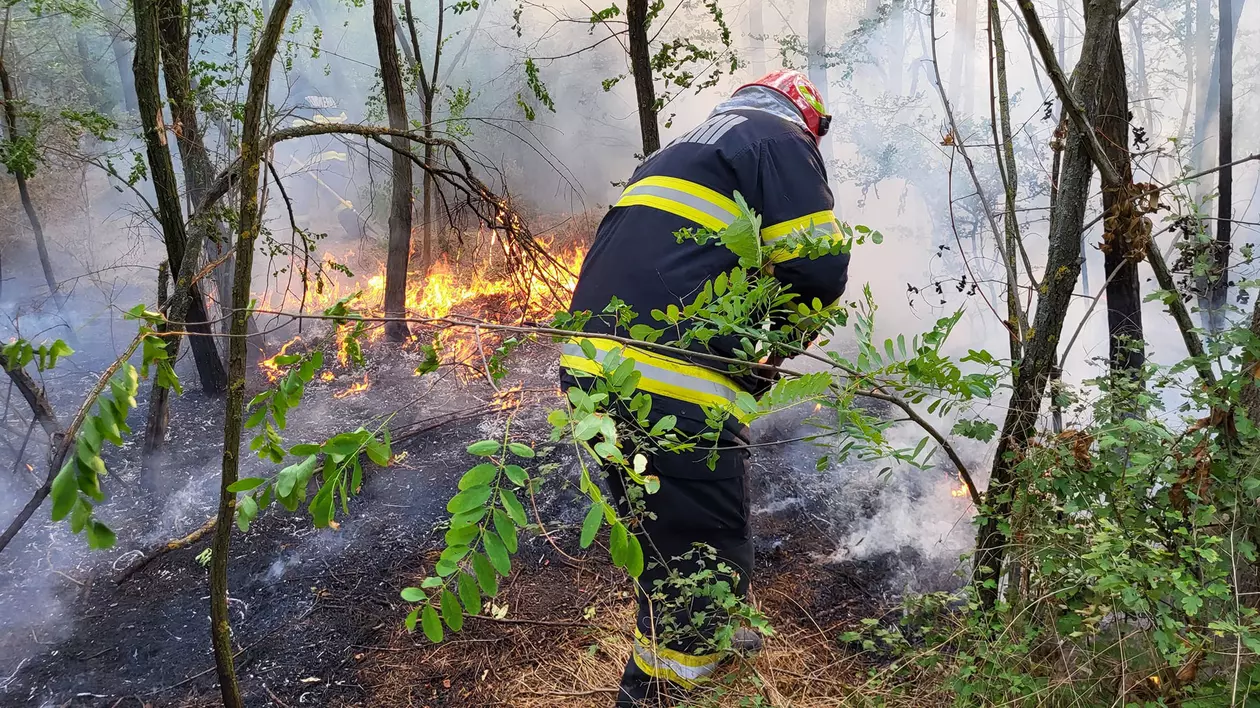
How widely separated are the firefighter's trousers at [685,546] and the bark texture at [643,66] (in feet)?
6.67

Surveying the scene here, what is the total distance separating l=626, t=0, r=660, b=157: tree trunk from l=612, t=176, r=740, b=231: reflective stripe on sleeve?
4.20 ft

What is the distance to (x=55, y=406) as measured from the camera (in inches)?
254

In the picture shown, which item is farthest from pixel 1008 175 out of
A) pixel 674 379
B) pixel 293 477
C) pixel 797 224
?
pixel 293 477

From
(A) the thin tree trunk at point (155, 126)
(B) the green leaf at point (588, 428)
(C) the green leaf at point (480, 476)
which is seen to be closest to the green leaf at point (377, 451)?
(C) the green leaf at point (480, 476)

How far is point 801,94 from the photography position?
2955 mm

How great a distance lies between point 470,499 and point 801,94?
8.64 feet

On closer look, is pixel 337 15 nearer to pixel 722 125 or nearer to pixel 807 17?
pixel 807 17

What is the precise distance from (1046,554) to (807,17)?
23.8 ft

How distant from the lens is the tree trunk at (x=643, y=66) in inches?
141

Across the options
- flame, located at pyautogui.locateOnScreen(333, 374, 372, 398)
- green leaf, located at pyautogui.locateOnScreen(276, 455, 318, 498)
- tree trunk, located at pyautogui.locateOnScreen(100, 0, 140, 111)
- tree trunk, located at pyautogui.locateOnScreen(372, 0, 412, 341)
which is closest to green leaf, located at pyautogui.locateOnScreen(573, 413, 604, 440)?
green leaf, located at pyautogui.locateOnScreen(276, 455, 318, 498)

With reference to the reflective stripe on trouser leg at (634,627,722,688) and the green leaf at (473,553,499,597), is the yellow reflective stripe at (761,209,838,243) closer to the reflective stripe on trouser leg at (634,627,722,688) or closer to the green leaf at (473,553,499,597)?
the reflective stripe on trouser leg at (634,627,722,688)

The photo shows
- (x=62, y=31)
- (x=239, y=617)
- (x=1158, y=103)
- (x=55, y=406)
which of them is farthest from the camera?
(x=62, y=31)

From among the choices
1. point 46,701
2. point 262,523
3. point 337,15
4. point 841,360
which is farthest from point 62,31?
point 841,360

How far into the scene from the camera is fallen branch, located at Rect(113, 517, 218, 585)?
3.81 m
